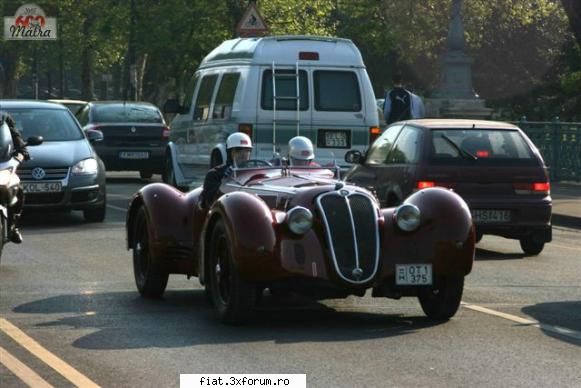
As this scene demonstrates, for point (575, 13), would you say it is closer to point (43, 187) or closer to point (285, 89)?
point (285, 89)

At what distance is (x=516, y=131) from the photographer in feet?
60.1

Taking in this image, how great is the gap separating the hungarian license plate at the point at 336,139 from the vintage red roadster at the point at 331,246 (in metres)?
10.7

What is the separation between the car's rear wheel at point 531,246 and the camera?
1838 centimetres

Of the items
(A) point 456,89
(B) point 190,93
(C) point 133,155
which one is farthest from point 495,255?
(A) point 456,89

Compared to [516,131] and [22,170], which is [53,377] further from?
[22,170]

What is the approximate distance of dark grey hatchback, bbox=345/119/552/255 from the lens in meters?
17.8

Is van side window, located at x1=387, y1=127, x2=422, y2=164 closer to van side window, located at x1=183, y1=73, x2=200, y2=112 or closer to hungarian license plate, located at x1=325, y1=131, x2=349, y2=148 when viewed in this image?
hungarian license plate, located at x1=325, y1=131, x2=349, y2=148

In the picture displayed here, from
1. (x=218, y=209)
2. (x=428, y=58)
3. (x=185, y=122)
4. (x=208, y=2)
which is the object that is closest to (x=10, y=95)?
(x=428, y=58)

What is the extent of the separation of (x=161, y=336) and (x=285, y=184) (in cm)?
181

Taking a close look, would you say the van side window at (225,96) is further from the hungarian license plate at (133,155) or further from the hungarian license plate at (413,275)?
the hungarian license plate at (413,275)

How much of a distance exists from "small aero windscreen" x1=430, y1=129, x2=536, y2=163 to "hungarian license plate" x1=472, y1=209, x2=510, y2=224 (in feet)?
1.86

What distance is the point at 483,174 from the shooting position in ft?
58.9

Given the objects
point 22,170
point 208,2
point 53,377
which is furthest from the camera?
point 208,2

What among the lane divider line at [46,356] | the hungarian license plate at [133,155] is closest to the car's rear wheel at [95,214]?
the lane divider line at [46,356]
